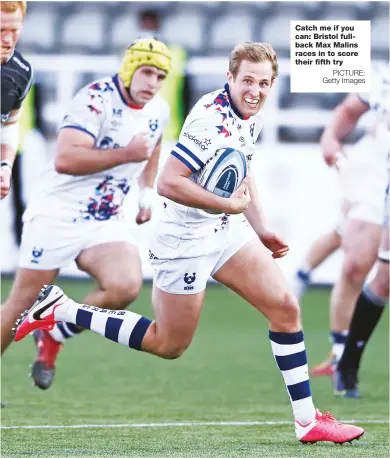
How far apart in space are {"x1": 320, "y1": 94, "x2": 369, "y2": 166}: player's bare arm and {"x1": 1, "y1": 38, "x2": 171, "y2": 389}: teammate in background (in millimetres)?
1185

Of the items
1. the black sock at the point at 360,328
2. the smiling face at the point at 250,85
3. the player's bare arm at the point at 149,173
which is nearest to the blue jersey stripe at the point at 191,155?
the smiling face at the point at 250,85

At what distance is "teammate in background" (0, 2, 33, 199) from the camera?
5.37 metres

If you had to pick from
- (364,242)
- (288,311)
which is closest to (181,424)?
(288,311)

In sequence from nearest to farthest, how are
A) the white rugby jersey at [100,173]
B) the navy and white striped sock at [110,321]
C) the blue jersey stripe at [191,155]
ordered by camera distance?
1. the blue jersey stripe at [191,155]
2. the navy and white striped sock at [110,321]
3. the white rugby jersey at [100,173]

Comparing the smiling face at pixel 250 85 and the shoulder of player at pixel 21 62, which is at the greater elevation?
the shoulder of player at pixel 21 62

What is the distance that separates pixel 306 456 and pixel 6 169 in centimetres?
176

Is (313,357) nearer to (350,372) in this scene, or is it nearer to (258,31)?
(350,372)

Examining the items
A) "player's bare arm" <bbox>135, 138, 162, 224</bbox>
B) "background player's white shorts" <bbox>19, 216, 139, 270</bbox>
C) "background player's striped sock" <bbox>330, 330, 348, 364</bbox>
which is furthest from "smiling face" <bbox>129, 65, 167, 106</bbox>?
"background player's striped sock" <bbox>330, 330, 348, 364</bbox>

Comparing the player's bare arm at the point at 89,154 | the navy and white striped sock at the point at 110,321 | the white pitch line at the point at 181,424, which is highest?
the player's bare arm at the point at 89,154

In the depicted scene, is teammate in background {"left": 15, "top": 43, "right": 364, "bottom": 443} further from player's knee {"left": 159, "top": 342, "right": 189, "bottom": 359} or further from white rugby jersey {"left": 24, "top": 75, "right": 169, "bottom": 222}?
white rugby jersey {"left": 24, "top": 75, "right": 169, "bottom": 222}

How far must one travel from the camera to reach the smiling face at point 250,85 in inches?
211

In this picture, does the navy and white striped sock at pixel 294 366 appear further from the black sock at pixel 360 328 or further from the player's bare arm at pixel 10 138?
the black sock at pixel 360 328

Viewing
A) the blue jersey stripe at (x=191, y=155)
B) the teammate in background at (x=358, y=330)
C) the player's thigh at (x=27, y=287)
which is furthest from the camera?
the teammate in background at (x=358, y=330)

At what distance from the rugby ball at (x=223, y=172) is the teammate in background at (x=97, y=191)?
1167 millimetres
